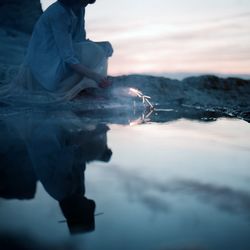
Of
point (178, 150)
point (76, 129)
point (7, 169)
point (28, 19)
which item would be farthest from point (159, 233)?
point (28, 19)

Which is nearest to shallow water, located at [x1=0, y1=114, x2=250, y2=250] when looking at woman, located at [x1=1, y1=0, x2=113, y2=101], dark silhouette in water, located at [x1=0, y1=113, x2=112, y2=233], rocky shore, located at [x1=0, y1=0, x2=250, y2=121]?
dark silhouette in water, located at [x1=0, y1=113, x2=112, y2=233]

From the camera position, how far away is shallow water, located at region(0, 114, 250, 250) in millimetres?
893

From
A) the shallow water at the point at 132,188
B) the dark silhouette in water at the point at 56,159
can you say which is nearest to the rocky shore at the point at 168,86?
the dark silhouette in water at the point at 56,159

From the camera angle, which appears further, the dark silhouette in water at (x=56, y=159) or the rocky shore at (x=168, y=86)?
the rocky shore at (x=168, y=86)

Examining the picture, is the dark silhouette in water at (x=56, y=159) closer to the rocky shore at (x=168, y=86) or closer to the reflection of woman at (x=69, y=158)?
the reflection of woman at (x=69, y=158)

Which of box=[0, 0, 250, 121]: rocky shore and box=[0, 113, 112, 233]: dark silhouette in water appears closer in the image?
box=[0, 113, 112, 233]: dark silhouette in water

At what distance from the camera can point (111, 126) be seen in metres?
2.97

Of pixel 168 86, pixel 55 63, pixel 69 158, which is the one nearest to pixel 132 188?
pixel 69 158

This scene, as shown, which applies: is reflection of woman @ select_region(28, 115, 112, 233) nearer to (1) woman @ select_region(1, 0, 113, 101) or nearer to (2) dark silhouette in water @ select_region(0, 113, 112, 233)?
(2) dark silhouette in water @ select_region(0, 113, 112, 233)

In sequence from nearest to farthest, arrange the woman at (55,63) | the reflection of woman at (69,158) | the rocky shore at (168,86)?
the reflection of woman at (69,158) < the woman at (55,63) < the rocky shore at (168,86)

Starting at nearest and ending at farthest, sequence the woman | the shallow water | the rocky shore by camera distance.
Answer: the shallow water < the woman < the rocky shore

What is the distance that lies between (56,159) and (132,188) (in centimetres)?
53

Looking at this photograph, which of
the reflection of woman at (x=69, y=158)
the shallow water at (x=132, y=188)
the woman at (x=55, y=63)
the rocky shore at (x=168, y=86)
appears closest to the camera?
the shallow water at (x=132, y=188)

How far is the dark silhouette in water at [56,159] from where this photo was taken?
1136 mm
